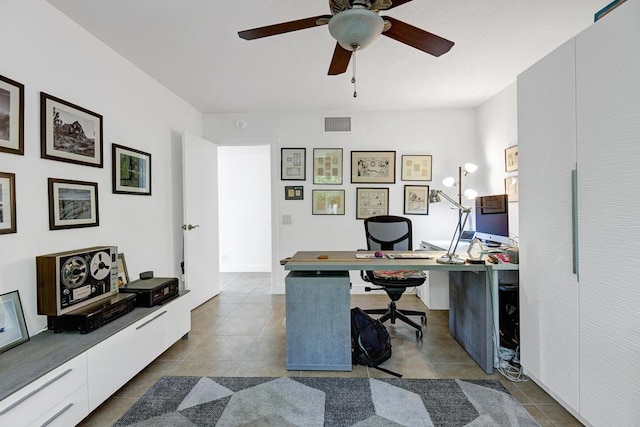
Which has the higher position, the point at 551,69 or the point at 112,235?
the point at 551,69

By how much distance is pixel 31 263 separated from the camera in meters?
1.85

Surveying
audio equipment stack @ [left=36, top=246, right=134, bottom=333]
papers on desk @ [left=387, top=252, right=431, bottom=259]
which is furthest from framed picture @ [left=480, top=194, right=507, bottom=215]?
audio equipment stack @ [left=36, top=246, right=134, bottom=333]

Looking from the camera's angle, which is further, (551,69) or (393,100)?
(393,100)

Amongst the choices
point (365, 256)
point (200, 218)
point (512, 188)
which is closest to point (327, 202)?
point (200, 218)

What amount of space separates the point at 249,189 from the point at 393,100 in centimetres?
310

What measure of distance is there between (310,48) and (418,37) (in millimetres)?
1208

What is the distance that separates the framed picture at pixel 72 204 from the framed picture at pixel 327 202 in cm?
253

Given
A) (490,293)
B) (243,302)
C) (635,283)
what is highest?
(635,283)

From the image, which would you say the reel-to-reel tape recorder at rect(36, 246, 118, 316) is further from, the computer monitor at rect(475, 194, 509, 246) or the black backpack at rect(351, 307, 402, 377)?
the computer monitor at rect(475, 194, 509, 246)

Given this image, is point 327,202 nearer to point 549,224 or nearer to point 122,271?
point 122,271

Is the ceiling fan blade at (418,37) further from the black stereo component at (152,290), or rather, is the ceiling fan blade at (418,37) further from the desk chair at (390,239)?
the black stereo component at (152,290)

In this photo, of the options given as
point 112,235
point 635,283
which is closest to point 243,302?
point 112,235

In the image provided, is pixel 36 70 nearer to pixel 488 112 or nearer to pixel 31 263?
pixel 31 263

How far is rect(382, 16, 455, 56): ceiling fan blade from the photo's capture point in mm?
1518
